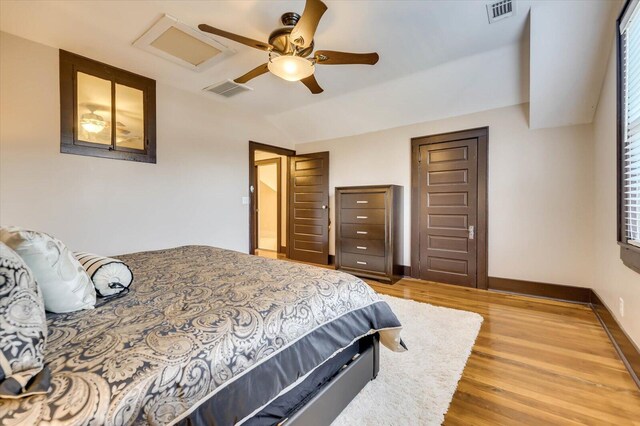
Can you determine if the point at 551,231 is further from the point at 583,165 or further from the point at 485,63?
the point at 485,63

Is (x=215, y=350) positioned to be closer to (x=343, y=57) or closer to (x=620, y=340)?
(x=343, y=57)

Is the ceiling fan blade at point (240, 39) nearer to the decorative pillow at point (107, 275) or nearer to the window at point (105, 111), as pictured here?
the decorative pillow at point (107, 275)

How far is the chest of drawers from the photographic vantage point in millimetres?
3932

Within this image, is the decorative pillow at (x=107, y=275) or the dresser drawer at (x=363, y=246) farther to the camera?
the dresser drawer at (x=363, y=246)

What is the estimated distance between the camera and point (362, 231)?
419cm

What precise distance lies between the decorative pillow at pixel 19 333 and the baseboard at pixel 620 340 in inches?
113

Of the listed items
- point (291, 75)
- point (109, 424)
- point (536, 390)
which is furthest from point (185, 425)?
point (291, 75)

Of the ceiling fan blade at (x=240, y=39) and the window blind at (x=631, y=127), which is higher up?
the ceiling fan blade at (x=240, y=39)

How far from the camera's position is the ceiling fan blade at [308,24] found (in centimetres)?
170

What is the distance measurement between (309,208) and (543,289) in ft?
11.9

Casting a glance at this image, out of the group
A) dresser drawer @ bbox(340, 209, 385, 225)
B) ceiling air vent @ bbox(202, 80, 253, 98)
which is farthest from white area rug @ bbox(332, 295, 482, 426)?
ceiling air vent @ bbox(202, 80, 253, 98)

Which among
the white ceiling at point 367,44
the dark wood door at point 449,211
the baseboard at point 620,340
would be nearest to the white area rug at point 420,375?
the baseboard at point 620,340

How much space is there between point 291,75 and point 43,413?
92.6 inches

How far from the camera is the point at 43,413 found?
23.2 inches
